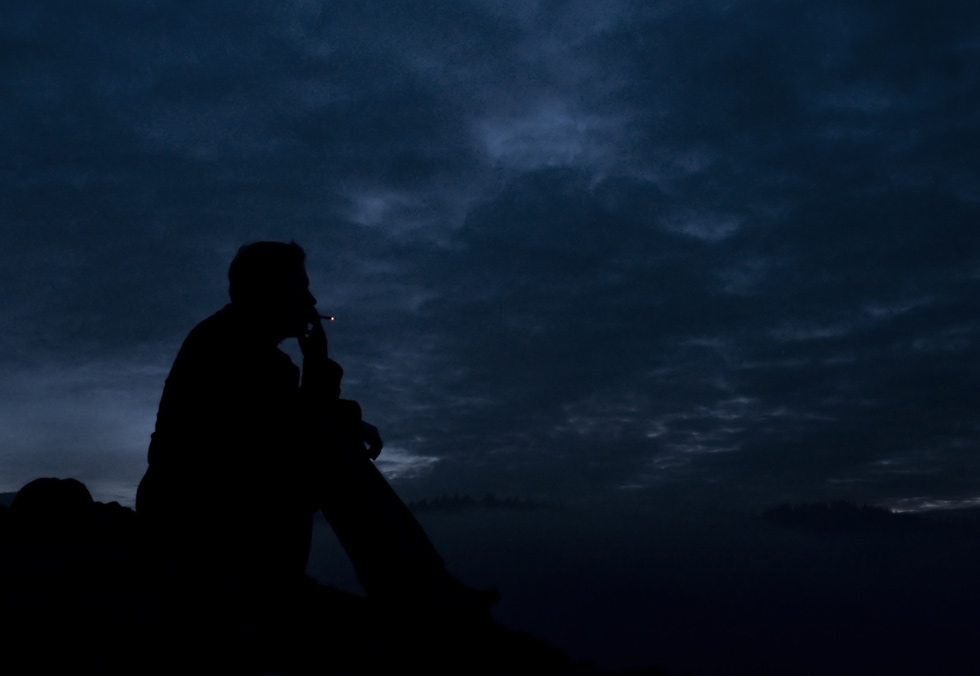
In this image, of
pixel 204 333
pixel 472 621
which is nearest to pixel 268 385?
pixel 204 333

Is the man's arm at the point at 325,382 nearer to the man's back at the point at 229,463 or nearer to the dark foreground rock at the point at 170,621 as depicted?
the man's back at the point at 229,463

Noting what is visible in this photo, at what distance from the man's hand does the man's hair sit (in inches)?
41.1

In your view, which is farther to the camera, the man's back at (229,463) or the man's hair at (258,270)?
the man's hair at (258,270)

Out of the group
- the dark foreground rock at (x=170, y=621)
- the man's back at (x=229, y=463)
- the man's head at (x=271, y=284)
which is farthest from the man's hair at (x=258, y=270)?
the dark foreground rock at (x=170, y=621)

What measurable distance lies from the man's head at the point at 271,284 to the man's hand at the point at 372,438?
2.63 ft

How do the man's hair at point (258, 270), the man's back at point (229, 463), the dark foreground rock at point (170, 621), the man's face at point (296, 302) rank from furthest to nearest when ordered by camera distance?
the man's face at point (296, 302) < the man's hair at point (258, 270) < the man's back at point (229, 463) < the dark foreground rock at point (170, 621)

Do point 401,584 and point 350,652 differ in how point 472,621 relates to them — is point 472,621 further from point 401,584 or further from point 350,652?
point 350,652

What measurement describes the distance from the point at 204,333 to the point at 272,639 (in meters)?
1.98

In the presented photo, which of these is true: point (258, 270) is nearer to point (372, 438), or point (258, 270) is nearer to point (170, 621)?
point (372, 438)

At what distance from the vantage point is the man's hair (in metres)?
4.48

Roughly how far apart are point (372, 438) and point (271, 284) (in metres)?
1.17

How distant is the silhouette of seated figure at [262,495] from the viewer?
337 centimetres

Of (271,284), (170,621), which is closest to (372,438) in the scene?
(271,284)

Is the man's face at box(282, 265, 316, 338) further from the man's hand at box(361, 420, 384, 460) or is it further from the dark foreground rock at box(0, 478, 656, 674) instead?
the dark foreground rock at box(0, 478, 656, 674)
